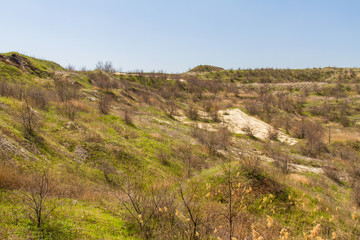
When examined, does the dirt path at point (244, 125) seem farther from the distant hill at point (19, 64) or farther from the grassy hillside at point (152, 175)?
the distant hill at point (19, 64)

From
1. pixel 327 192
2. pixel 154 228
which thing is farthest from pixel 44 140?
pixel 327 192

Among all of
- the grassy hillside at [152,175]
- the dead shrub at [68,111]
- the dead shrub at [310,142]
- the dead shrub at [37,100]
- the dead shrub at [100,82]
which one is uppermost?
the dead shrub at [100,82]

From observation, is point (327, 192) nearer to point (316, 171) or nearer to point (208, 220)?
point (316, 171)

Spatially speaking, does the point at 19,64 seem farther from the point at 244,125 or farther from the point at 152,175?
the point at 244,125

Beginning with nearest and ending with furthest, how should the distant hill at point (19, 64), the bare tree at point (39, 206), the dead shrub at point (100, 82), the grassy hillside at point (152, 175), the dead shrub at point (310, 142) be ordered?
the bare tree at point (39, 206)
the grassy hillside at point (152, 175)
the dead shrub at point (310, 142)
the distant hill at point (19, 64)
the dead shrub at point (100, 82)

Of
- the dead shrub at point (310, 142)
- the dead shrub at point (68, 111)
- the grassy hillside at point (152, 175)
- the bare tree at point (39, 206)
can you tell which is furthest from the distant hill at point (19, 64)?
the dead shrub at point (310, 142)

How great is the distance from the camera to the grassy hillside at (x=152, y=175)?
13.3 feet

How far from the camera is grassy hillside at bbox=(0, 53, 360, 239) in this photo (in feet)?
13.3

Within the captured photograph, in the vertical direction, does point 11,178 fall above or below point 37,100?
below

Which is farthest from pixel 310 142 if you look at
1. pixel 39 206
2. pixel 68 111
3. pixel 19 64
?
pixel 19 64

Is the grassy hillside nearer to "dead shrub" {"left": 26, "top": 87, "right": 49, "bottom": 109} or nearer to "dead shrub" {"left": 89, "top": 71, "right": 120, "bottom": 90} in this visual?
"dead shrub" {"left": 26, "top": 87, "right": 49, "bottom": 109}

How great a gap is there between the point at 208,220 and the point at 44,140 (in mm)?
6971

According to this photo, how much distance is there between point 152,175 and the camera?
353 inches

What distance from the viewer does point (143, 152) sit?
11070 mm
